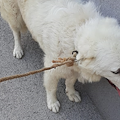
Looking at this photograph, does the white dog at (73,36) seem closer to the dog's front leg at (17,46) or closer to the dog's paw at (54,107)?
the dog's paw at (54,107)

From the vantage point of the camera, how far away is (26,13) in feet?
7.45

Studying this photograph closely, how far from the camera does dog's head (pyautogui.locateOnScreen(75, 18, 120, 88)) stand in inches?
61.0

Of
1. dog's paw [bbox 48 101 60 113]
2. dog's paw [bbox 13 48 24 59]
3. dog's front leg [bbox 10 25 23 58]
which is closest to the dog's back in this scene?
dog's front leg [bbox 10 25 23 58]

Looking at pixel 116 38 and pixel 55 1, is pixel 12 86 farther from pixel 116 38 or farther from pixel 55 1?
pixel 116 38

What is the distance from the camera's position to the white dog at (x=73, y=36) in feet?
5.20

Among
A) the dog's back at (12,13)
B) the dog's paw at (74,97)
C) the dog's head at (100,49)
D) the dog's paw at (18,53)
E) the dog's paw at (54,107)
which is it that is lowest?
the dog's paw at (54,107)

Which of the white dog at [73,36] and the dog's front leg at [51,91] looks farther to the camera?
the dog's front leg at [51,91]

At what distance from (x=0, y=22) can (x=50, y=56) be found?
1502mm

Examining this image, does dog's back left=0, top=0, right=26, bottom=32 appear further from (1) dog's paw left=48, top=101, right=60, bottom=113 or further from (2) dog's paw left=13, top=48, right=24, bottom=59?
(1) dog's paw left=48, top=101, right=60, bottom=113

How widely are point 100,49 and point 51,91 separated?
1.06 m

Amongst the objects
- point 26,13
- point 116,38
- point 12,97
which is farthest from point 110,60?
point 12,97

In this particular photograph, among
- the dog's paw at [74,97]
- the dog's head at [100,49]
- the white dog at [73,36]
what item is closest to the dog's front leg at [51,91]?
the white dog at [73,36]

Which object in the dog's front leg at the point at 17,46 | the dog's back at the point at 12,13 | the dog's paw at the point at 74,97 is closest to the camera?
the dog's back at the point at 12,13

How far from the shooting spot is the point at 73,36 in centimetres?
180
